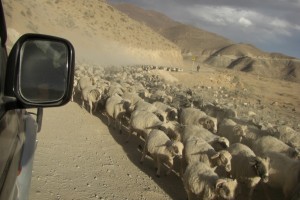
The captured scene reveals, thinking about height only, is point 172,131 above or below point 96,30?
above

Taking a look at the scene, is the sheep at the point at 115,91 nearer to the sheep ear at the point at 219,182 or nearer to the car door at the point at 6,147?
the sheep ear at the point at 219,182

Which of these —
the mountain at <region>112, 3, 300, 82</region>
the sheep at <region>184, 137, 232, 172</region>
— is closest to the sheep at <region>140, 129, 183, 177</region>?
the sheep at <region>184, 137, 232, 172</region>

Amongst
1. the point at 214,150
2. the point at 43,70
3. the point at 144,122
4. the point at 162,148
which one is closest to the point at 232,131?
the point at 144,122

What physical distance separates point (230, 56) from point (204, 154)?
12038 cm

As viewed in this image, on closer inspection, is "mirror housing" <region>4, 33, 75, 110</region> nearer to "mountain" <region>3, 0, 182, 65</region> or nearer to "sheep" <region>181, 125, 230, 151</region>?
"sheep" <region>181, 125, 230, 151</region>

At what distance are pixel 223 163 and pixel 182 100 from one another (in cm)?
819

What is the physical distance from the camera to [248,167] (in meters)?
8.24

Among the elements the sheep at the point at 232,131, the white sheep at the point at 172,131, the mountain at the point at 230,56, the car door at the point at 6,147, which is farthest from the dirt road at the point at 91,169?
the mountain at the point at 230,56

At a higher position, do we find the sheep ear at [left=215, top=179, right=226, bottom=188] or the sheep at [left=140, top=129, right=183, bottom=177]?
the sheep ear at [left=215, top=179, right=226, bottom=188]

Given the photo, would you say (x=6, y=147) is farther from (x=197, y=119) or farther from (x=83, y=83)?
(x=83, y=83)

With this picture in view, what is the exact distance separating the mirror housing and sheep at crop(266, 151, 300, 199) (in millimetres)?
6736

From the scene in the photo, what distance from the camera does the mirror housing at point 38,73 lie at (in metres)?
1.76

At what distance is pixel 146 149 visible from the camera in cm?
976

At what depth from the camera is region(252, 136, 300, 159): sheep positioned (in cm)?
941
